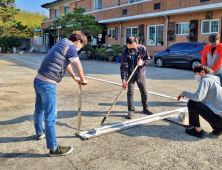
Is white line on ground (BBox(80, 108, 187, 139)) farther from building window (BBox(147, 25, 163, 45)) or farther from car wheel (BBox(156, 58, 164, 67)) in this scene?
building window (BBox(147, 25, 163, 45))

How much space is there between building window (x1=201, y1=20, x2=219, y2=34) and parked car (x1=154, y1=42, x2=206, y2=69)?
347cm

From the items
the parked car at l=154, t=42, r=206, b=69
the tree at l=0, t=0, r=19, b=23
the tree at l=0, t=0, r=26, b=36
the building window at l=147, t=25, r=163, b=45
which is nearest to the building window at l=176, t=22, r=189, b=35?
the building window at l=147, t=25, r=163, b=45

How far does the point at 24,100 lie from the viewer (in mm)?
6660

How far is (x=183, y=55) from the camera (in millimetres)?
13633

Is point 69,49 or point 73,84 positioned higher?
point 69,49

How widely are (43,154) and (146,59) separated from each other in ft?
9.41

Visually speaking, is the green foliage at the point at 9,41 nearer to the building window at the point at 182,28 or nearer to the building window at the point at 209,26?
the building window at the point at 182,28

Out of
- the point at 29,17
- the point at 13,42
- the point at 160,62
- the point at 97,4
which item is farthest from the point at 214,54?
the point at 29,17

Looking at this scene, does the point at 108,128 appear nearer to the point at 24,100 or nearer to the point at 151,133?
the point at 151,133

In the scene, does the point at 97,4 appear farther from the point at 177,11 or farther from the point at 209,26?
the point at 209,26

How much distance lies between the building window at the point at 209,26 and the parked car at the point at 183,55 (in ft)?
11.4

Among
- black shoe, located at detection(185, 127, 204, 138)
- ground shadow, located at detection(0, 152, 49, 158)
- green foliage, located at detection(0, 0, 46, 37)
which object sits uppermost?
green foliage, located at detection(0, 0, 46, 37)

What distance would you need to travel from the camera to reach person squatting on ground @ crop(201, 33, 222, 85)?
4953 mm

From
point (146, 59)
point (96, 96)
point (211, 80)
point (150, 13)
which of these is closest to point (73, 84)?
point (96, 96)
